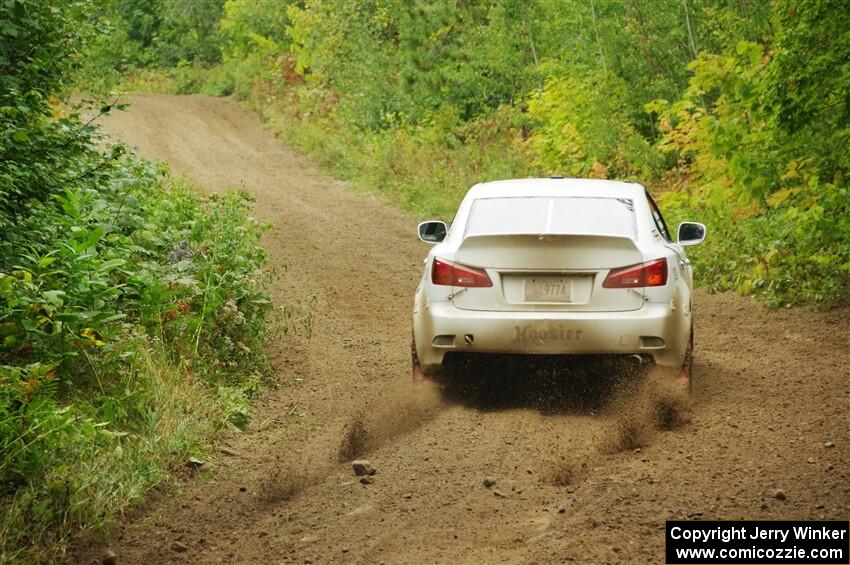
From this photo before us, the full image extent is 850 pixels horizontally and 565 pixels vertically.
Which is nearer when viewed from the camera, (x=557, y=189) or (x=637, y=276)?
(x=637, y=276)

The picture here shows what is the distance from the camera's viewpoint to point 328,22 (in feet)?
92.7

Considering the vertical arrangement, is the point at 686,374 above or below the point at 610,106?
below

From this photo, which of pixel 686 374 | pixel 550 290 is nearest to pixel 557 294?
pixel 550 290

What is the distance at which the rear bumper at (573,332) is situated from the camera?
6922 mm

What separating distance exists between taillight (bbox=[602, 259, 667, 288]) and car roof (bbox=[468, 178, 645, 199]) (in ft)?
2.97

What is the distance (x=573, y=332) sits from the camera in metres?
6.92

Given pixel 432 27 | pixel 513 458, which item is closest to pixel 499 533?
pixel 513 458

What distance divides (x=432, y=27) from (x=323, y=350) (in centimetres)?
1531

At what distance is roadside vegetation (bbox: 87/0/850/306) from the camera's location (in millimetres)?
10680

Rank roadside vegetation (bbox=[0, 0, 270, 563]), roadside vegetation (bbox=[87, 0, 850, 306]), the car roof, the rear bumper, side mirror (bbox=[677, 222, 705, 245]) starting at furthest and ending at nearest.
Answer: roadside vegetation (bbox=[87, 0, 850, 306]) < side mirror (bbox=[677, 222, 705, 245]) < the car roof < the rear bumper < roadside vegetation (bbox=[0, 0, 270, 563])

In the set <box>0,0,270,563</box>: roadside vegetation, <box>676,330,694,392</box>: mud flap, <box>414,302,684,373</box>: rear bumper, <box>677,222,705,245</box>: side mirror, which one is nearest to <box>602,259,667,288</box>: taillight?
<box>414,302,684,373</box>: rear bumper

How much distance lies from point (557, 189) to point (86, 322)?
3517 millimetres

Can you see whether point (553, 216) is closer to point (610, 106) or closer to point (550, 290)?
point (550, 290)

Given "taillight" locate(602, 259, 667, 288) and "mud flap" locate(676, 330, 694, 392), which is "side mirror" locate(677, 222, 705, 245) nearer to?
"mud flap" locate(676, 330, 694, 392)
